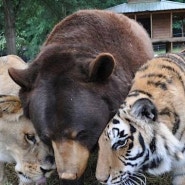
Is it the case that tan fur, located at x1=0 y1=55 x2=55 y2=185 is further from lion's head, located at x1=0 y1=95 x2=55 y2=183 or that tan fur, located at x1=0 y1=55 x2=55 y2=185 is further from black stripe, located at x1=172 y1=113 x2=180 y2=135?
black stripe, located at x1=172 y1=113 x2=180 y2=135

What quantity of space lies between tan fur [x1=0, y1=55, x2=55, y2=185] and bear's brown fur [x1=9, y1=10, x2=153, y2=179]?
5.7 inches

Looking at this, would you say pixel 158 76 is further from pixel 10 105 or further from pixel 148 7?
pixel 148 7

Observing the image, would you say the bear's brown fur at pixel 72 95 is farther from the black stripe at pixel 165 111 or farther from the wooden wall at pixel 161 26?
the wooden wall at pixel 161 26

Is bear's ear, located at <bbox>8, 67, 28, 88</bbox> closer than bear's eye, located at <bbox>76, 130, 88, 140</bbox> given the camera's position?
No

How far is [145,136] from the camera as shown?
321cm

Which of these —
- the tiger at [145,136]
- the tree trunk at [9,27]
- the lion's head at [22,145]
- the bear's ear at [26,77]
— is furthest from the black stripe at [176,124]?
the tree trunk at [9,27]

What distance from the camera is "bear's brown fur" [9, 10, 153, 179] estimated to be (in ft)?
11.5

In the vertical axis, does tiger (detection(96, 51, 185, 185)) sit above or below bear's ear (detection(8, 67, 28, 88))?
below

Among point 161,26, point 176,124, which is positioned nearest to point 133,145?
point 176,124

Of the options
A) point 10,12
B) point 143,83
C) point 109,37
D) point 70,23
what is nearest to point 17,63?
point 70,23

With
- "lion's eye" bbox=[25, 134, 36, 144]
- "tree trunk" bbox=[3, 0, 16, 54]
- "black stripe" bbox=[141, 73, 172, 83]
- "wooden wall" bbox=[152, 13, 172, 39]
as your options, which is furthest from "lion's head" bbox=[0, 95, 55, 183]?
"wooden wall" bbox=[152, 13, 172, 39]

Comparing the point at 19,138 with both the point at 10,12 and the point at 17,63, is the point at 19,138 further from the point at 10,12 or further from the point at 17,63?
the point at 10,12

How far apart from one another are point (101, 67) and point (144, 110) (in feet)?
2.19

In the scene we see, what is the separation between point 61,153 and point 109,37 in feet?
4.92
